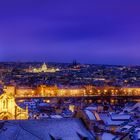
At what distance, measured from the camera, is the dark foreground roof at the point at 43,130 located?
42.3 metres

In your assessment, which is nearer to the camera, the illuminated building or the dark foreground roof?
the dark foreground roof

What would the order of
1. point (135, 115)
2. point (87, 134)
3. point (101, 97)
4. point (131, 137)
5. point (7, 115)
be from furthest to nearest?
point (101, 97), point (135, 115), point (7, 115), point (131, 137), point (87, 134)

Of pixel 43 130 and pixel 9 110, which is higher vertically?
pixel 43 130

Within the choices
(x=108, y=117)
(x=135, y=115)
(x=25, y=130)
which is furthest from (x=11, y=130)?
(x=135, y=115)

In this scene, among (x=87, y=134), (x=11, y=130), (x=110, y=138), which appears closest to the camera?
(x=11, y=130)

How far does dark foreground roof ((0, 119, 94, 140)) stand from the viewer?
42344 mm

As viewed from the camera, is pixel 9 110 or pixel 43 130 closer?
pixel 43 130

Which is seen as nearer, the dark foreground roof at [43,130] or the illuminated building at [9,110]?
the dark foreground roof at [43,130]

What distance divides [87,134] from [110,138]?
7454 millimetres

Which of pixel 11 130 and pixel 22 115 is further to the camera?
pixel 22 115

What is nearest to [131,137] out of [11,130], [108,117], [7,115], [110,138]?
[110,138]

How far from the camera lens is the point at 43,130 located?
4369 cm

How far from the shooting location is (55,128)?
44.2 metres

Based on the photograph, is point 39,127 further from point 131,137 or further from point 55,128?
point 131,137
